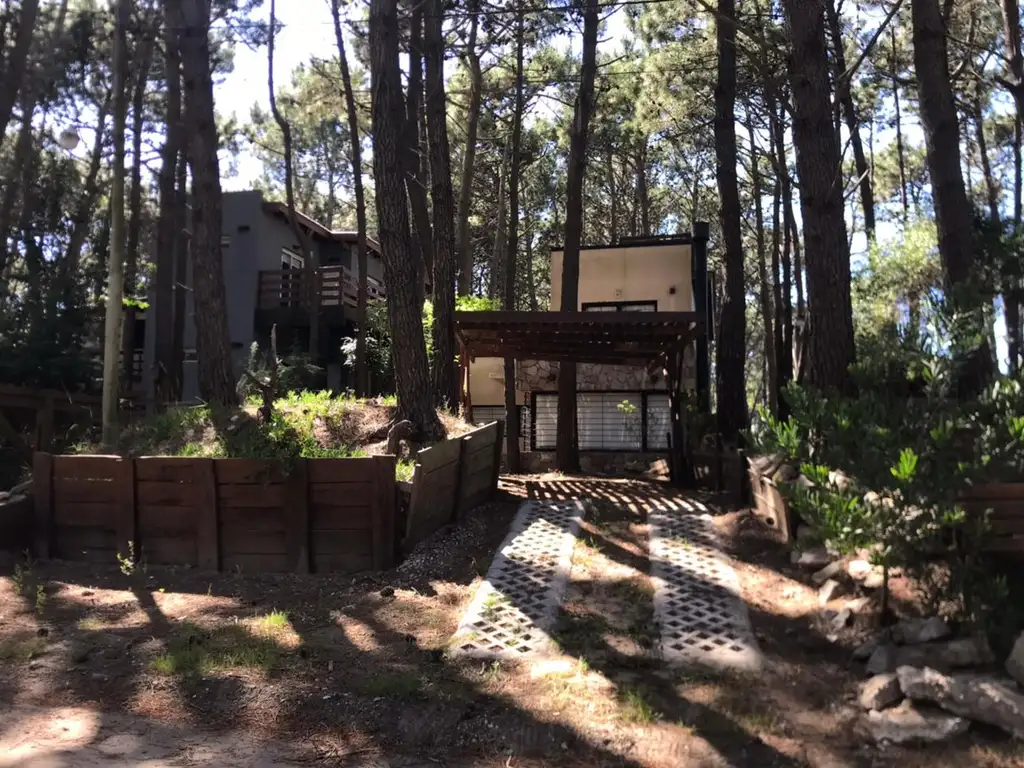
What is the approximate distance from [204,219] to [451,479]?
5110mm

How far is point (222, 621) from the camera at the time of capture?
5891mm

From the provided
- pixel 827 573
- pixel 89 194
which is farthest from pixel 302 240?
pixel 827 573

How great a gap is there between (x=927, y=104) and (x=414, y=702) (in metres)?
7.80

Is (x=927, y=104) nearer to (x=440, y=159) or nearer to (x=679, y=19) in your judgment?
(x=440, y=159)

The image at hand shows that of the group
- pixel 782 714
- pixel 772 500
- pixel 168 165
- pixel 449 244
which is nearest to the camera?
pixel 782 714

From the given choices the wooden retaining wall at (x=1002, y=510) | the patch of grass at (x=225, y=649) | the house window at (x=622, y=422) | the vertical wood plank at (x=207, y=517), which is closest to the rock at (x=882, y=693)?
the wooden retaining wall at (x=1002, y=510)

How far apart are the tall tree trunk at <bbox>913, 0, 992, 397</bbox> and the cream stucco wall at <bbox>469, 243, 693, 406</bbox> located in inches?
433

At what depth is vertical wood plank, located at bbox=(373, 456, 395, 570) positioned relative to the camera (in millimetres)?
6934

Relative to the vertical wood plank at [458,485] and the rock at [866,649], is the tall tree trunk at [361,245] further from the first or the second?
the rock at [866,649]

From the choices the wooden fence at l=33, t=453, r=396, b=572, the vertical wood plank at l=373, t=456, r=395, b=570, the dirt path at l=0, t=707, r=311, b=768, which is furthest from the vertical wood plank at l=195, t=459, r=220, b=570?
the dirt path at l=0, t=707, r=311, b=768

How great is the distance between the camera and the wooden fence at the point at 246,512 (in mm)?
6961

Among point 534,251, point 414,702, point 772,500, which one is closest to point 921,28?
point 772,500

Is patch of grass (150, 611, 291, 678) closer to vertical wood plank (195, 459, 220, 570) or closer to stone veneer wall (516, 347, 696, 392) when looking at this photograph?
vertical wood plank (195, 459, 220, 570)

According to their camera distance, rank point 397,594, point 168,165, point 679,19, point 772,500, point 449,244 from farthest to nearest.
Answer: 1. point 168,165
2. point 679,19
3. point 449,244
4. point 772,500
5. point 397,594
